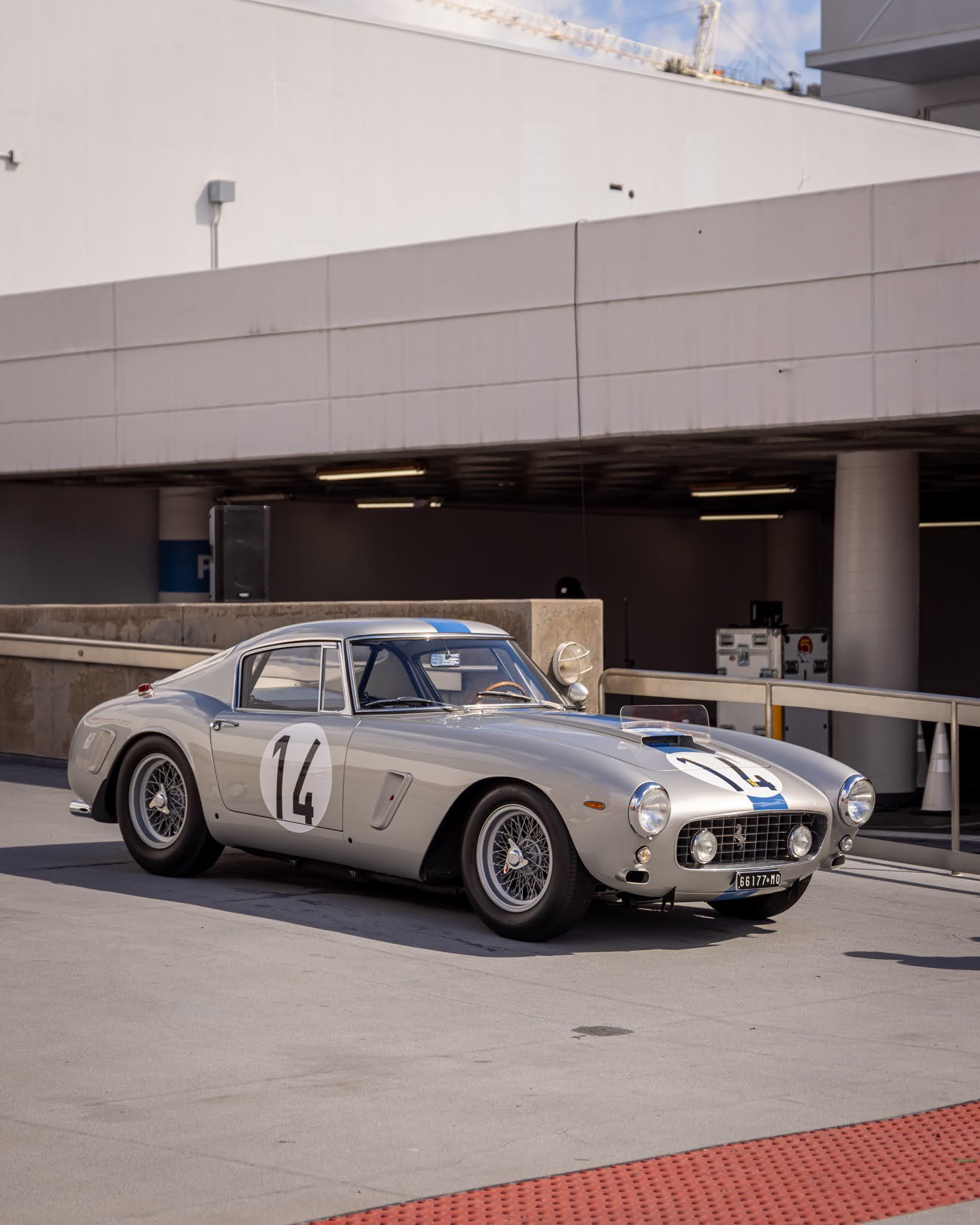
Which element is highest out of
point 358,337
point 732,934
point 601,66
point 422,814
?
point 601,66

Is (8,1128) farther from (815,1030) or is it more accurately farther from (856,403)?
(856,403)

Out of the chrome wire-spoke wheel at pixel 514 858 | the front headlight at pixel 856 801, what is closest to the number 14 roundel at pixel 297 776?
the chrome wire-spoke wheel at pixel 514 858

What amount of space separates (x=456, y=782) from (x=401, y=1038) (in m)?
1.88

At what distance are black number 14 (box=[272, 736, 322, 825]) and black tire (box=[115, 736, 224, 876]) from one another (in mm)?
614

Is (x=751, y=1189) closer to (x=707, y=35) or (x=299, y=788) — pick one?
(x=299, y=788)

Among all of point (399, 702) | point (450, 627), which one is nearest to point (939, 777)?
point (450, 627)

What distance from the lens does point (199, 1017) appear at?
228 inches

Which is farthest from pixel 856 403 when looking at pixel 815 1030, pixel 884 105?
pixel 884 105

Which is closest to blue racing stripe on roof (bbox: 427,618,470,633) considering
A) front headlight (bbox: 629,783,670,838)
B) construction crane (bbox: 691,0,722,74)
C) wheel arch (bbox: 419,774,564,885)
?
wheel arch (bbox: 419,774,564,885)

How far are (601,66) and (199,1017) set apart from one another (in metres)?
33.1

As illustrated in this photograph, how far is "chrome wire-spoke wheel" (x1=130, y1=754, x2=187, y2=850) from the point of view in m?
8.75

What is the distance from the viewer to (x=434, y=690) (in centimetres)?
817

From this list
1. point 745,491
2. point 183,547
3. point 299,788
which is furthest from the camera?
point 745,491

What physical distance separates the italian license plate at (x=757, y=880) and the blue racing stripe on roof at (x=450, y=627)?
2142mm
